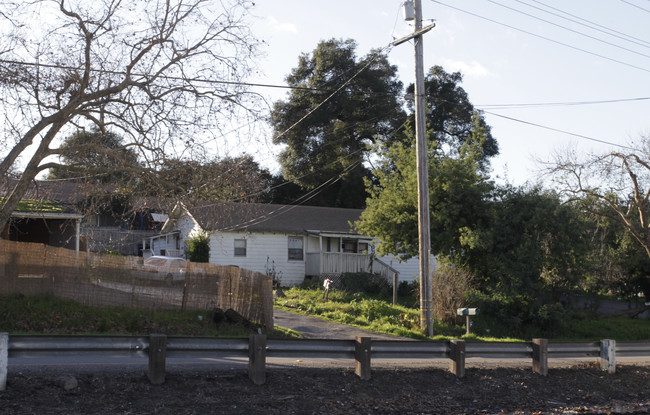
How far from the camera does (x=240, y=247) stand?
33219 mm

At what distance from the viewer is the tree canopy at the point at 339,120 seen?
160ft

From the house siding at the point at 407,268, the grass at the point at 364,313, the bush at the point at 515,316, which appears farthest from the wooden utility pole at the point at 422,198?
the house siding at the point at 407,268

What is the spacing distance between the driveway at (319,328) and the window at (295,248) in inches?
472

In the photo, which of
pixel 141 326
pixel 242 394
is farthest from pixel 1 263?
pixel 242 394

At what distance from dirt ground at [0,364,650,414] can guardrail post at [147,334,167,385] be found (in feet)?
0.38

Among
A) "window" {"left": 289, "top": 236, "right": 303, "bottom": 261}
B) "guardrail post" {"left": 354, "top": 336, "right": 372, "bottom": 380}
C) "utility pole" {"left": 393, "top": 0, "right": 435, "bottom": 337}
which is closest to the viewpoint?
"guardrail post" {"left": 354, "top": 336, "right": 372, "bottom": 380}

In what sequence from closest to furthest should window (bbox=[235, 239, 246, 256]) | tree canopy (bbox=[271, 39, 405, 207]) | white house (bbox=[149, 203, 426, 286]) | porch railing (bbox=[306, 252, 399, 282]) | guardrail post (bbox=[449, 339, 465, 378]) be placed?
guardrail post (bbox=[449, 339, 465, 378]) < white house (bbox=[149, 203, 426, 286]) < porch railing (bbox=[306, 252, 399, 282]) < window (bbox=[235, 239, 246, 256]) < tree canopy (bbox=[271, 39, 405, 207])

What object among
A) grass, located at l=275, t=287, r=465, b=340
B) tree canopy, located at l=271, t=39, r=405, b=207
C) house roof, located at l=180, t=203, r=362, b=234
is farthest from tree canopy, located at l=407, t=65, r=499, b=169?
grass, located at l=275, t=287, r=465, b=340

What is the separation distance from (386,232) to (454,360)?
13.3 metres

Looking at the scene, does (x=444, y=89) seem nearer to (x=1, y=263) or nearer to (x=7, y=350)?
(x=1, y=263)

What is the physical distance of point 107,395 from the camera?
800cm

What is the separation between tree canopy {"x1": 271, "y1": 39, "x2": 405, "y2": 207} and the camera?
1917 inches

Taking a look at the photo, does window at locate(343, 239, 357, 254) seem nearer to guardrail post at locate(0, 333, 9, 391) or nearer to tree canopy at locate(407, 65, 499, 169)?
tree canopy at locate(407, 65, 499, 169)

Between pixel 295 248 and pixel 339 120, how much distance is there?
59.8 feet
